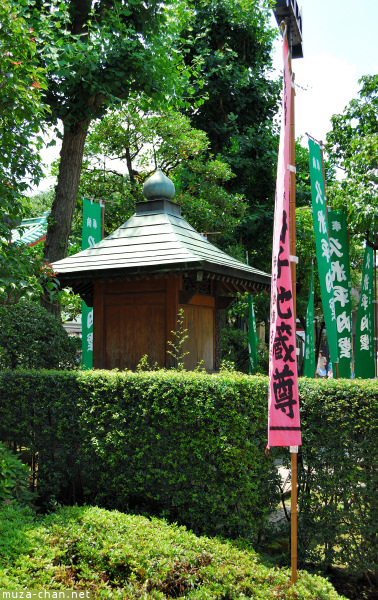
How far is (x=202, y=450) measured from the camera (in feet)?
19.7

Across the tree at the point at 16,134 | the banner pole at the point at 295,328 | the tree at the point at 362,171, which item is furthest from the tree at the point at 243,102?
the banner pole at the point at 295,328

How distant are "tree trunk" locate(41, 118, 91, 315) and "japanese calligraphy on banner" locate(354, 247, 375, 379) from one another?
23.2 ft

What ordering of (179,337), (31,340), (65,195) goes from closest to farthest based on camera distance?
(179,337) < (31,340) < (65,195)

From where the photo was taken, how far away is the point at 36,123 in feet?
21.5

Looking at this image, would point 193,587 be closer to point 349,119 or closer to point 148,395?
point 148,395

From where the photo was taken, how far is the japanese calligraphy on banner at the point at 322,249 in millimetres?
8617

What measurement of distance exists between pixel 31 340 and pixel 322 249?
5.25 metres


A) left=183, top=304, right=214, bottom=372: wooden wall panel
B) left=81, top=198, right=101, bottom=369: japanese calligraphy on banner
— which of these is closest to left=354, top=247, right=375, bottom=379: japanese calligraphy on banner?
left=183, top=304, right=214, bottom=372: wooden wall panel

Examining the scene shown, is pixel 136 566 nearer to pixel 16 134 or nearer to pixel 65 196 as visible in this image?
pixel 16 134

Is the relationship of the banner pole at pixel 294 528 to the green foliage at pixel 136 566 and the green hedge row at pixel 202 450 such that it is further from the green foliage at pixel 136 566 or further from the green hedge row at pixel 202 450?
the green hedge row at pixel 202 450

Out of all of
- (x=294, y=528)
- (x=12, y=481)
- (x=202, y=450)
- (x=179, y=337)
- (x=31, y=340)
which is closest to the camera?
(x=294, y=528)

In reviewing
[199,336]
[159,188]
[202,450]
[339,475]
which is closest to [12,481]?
[202,450]

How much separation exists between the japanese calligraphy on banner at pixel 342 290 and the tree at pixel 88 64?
530 centimetres

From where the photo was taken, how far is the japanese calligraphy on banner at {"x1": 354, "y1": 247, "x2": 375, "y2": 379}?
12.1 m
